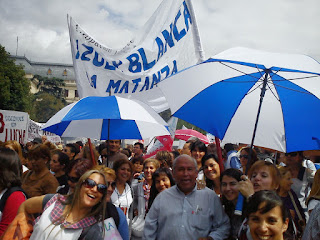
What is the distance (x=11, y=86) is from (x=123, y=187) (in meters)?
39.3

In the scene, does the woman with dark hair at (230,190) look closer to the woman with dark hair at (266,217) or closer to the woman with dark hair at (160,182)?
the woman with dark hair at (266,217)

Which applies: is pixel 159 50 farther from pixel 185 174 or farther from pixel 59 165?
pixel 185 174

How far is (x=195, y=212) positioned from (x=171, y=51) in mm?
3706

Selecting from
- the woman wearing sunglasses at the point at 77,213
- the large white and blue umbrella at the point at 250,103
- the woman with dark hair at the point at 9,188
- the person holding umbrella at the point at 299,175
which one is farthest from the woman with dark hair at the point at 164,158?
the woman wearing sunglasses at the point at 77,213

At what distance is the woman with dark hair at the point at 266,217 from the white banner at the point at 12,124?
7.80 m

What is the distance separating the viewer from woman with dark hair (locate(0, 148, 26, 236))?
2.83 metres

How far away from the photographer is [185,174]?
3.18m

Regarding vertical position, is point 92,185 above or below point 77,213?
above

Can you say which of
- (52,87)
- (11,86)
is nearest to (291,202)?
(11,86)

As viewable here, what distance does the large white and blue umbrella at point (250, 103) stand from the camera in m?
3.31

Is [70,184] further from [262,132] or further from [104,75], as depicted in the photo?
[104,75]

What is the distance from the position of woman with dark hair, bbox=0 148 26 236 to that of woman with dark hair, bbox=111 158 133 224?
4.44 ft

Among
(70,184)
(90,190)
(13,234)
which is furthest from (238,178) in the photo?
(13,234)

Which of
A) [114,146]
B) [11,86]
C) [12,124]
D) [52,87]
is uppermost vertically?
[52,87]
